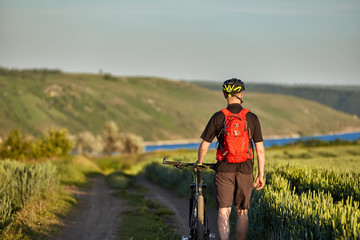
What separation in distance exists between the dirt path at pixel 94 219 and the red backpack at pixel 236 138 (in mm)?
4331

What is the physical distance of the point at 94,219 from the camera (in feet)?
37.7

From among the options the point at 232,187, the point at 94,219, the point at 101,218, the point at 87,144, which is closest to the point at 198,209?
the point at 232,187

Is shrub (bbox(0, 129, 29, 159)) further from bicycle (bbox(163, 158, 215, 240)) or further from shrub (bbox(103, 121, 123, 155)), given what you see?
shrub (bbox(103, 121, 123, 155))

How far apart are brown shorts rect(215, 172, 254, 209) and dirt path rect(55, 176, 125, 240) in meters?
3.91

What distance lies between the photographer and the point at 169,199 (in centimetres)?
1692

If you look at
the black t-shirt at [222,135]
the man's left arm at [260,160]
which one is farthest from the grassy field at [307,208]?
the black t-shirt at [222,135]

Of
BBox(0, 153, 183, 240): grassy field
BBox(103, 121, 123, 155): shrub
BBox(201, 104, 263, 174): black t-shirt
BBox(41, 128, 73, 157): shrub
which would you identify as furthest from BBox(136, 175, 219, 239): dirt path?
BBox(103, 121, 123, 155): shrub

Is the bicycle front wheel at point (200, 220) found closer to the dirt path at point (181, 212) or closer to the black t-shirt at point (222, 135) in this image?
the black t-shirt at point (222, 135)

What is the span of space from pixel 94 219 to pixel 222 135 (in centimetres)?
671

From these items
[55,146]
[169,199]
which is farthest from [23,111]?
[169,199]

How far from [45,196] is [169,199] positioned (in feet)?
17.4

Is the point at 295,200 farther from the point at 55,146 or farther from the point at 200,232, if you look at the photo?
the point at 55,146

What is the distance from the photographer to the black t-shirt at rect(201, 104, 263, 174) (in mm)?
5738

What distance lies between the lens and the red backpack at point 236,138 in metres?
5.64
